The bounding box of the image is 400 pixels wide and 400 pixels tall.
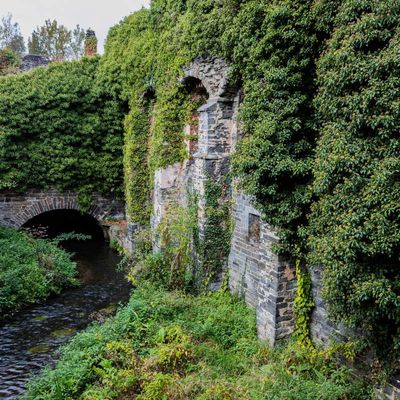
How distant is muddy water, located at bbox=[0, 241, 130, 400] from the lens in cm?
769

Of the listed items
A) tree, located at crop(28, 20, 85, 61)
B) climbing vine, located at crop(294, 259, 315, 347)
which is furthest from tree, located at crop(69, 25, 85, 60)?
climbing vine, located at crop(294, 259, 315, 347)

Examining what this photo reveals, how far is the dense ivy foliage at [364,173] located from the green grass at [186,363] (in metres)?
1.24

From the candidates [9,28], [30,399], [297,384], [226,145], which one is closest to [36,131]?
[226,145]

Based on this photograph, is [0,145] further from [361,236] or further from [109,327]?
[361,236]

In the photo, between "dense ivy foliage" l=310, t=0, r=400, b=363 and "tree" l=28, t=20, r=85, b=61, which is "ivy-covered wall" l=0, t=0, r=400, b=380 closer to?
"dense ivy foliage" l=310, t=0, r=400, b=363

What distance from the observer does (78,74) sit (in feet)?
48.2

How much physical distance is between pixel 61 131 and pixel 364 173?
11942mm

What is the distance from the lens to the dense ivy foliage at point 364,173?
15.0 ft

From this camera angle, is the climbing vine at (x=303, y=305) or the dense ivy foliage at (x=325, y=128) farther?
the climbing vine at (x=303, y=305)

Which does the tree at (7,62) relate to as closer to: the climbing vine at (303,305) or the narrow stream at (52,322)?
the narrow stream at (52,322)

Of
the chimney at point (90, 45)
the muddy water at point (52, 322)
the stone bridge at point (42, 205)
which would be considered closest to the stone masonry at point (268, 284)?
the muddy water at point (52, 322)

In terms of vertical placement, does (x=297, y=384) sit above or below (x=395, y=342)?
below

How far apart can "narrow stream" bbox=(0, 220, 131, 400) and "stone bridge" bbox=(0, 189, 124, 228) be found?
239 cm

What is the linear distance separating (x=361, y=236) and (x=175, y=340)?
3.83 meters
